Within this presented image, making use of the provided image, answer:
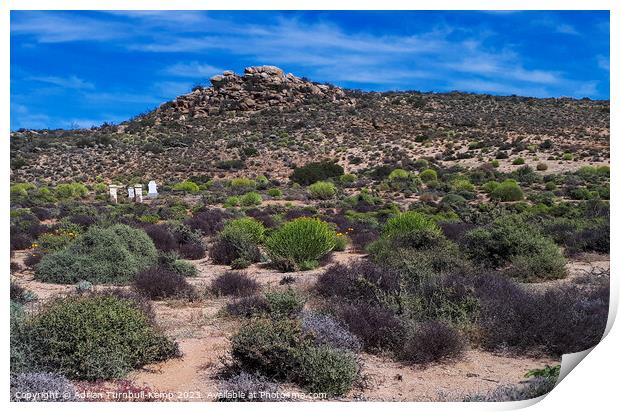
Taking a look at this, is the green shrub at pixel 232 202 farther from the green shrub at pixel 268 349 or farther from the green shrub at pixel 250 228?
the green shrub at pixel 268 349

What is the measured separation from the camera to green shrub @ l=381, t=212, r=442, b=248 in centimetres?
1088

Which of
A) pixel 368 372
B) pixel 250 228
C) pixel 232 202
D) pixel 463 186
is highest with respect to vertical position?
pixel 463 186

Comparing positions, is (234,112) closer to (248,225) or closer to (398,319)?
(248,225)

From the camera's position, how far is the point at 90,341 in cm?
535

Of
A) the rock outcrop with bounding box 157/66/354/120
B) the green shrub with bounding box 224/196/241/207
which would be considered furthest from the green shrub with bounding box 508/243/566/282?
the rock outcrop with bounding box 157/66/354/120

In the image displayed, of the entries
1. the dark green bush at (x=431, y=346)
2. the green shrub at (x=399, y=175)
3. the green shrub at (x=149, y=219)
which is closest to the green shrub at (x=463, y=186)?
the green shrub at (x=399, y=175)

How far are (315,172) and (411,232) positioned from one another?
27.3m

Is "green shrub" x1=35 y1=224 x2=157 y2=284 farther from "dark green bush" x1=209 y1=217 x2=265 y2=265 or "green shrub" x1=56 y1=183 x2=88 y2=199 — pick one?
"green shrub" x1=56 y1=183 x2=88 y2=199

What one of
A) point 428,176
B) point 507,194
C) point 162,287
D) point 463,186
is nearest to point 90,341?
point 162,287

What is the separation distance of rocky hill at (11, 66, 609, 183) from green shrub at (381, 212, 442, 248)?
24895 millimetres

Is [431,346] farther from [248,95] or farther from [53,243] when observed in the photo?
[248,95]

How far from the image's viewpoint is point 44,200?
91.7 ft
